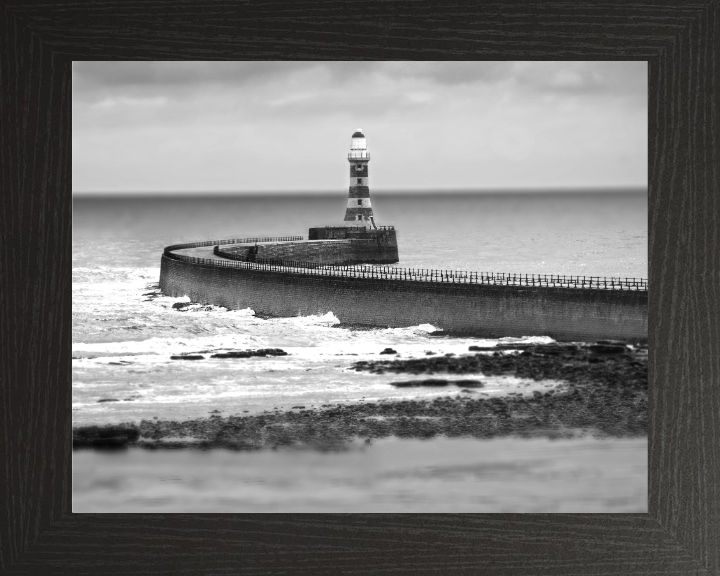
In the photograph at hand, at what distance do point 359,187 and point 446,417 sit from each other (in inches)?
52.2

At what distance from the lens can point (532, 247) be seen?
5586 millimetres

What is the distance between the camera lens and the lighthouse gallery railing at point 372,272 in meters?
5.50

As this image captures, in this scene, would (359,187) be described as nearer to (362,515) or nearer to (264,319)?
(264,319)

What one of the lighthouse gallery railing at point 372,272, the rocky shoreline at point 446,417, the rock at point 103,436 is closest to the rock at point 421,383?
the rocky shoreline at point 446,417

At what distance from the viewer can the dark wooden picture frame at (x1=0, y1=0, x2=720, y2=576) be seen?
4.91 meters

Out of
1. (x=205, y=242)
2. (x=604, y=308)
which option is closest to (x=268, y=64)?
(x=205, y=242)

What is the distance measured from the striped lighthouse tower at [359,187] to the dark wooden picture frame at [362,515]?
2.03ft

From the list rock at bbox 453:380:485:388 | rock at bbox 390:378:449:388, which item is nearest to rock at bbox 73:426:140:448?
rock at bbox 390:378:449:388

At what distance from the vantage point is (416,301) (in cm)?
558

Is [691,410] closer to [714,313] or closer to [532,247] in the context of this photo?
[714,313]

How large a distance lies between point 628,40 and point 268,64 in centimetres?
173

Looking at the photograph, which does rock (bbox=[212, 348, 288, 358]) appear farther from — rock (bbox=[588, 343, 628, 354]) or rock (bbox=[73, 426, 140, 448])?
rock (bbox=[588, 343, 628, 354])

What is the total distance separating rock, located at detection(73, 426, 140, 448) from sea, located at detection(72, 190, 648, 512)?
43 millimetres

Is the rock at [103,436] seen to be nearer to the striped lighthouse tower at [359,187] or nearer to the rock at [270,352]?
the rock at [270,352]
